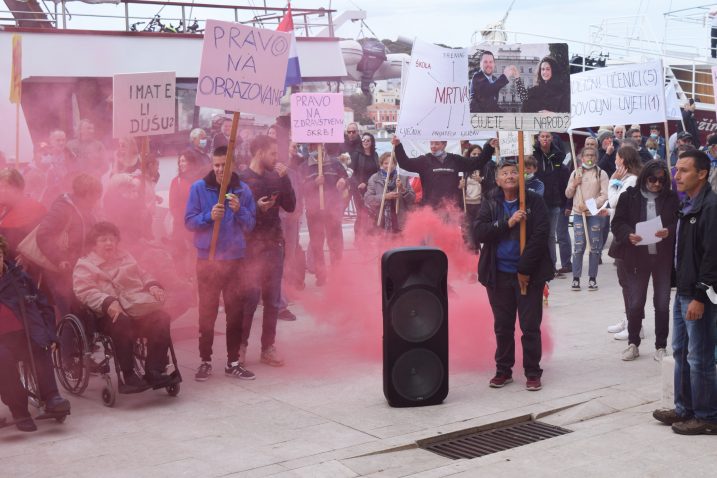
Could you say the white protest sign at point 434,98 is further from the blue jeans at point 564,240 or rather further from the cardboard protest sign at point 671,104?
the cardboard protest sign at point 671,104

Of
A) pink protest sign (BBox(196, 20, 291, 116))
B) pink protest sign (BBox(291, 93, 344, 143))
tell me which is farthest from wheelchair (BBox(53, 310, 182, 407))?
pink protest sign (BBox(291, 93, 344, 143))

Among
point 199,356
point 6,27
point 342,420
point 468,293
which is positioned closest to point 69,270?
point 199,356

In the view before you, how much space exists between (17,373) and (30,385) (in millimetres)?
611

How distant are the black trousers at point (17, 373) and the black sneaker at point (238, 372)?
1.61 meters

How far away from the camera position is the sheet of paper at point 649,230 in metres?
7.76

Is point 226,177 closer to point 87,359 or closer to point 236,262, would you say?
point 236,262

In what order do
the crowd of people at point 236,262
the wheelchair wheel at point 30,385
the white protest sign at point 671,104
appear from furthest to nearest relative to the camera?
the white protest sign at point 671,104, the wheelchair wheel at point 30,385, the crowd of people at point 236,262

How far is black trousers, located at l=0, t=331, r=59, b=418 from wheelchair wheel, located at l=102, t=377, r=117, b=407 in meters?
0.50

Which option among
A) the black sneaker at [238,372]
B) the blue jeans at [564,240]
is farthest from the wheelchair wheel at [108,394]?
the blue jeans at [564,240]

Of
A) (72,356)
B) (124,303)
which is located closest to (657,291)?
(124,303)

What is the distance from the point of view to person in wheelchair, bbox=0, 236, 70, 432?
623 cm

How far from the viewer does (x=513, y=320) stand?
24.1ft

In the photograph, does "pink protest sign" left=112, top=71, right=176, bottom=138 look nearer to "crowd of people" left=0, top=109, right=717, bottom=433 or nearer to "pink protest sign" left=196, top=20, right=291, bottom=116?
"crowd of people" left=0, top=109, right=717, bottom=433

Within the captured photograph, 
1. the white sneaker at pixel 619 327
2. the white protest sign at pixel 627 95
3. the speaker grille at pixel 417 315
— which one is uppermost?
the white protest sign at pixel 627 95
